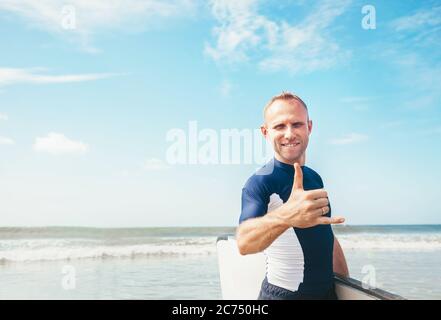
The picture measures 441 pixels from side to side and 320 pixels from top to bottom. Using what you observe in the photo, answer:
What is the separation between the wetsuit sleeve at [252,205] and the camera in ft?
5.39

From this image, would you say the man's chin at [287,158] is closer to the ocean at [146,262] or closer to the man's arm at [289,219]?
the man's arm at [289,219]

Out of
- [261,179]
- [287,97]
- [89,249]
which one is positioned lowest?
[261,179]

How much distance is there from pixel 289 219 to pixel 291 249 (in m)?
0.31

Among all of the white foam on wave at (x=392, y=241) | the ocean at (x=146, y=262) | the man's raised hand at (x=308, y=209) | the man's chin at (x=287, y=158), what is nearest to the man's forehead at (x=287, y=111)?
the man's chin at (x=287, y=158)

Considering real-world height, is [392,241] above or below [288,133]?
above

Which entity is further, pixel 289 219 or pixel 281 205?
pixel 281 205

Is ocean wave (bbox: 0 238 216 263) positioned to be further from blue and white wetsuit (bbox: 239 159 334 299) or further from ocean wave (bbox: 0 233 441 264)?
blue and white wetsuit (bbox: 239 159 334 299)

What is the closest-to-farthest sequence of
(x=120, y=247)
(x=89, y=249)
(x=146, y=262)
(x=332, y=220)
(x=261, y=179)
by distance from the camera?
(x=332, y=220) < (x=261, y=179) < (x=146, y=262) < (x=89, y=249) < (x=120, y=247)

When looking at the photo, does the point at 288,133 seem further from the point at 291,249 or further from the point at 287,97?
the point at 291,249

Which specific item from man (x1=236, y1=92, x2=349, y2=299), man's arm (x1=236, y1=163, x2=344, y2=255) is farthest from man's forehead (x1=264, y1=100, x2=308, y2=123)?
man's arm (x1=236, y1=163, x2=344, y2=255)

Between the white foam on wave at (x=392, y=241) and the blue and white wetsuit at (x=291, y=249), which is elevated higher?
the white foam on wave at (x=392, y=241)

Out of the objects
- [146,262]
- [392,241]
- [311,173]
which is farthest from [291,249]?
[392,241]

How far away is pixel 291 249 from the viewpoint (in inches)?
70.5
